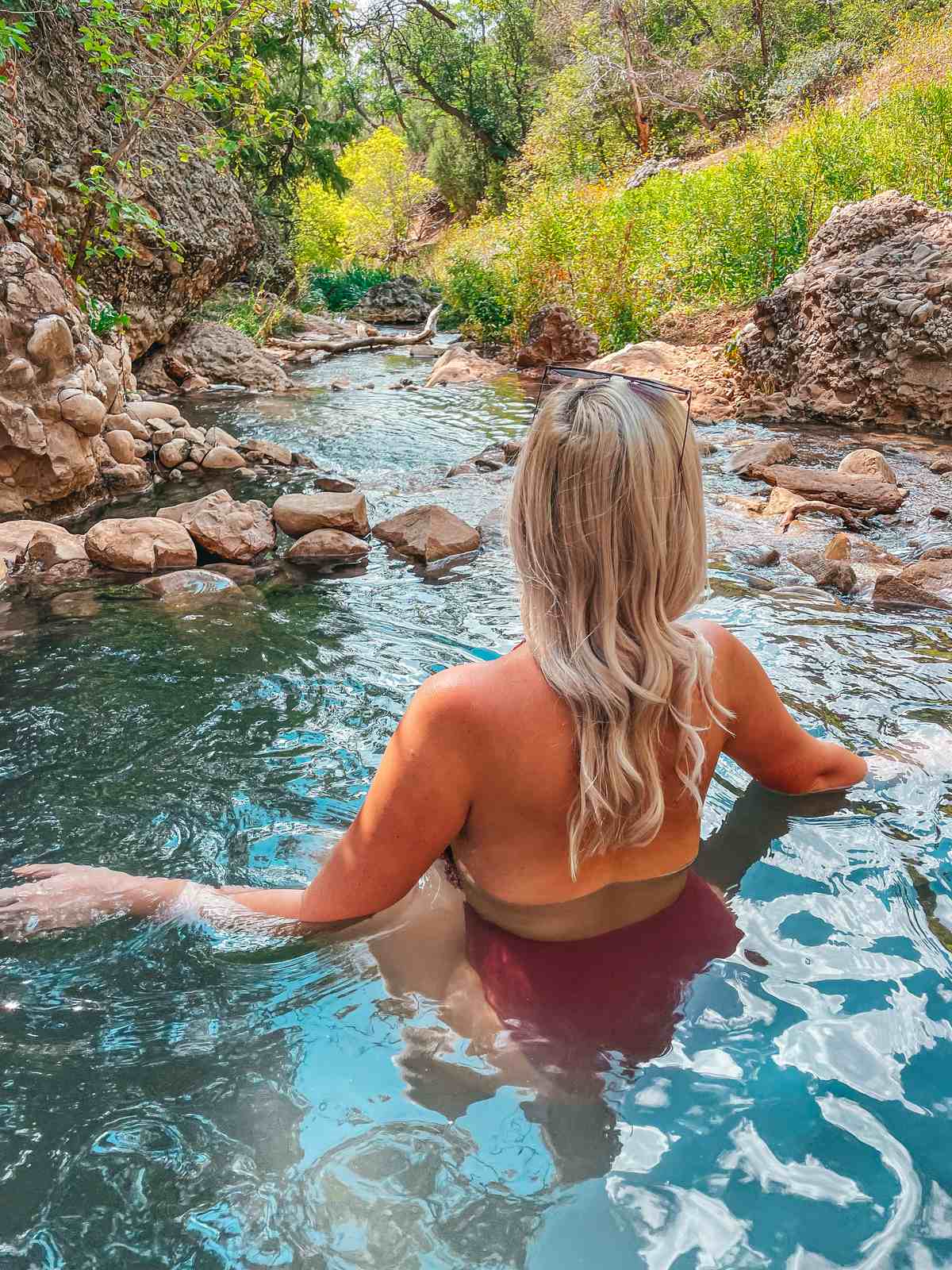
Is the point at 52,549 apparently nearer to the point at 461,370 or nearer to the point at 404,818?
the point at 404,818

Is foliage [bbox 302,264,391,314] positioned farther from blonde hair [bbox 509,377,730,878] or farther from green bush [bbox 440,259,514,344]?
blonde hair [bbox 509,377,730,878]

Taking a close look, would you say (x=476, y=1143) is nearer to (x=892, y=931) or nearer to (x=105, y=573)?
(x=892, y=931)

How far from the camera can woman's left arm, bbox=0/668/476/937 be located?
1452 millimetres

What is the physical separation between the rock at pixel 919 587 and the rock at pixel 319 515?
10.8 ft

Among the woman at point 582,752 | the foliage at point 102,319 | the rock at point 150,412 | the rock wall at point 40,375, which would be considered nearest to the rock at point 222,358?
the rock at point 150,412

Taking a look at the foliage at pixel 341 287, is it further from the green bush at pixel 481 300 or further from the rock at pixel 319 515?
the rock at pixel 319 515

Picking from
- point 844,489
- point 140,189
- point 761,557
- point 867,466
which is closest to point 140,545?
point 761,557

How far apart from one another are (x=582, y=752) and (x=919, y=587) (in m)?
3.79

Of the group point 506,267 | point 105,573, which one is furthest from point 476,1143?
point 506,267

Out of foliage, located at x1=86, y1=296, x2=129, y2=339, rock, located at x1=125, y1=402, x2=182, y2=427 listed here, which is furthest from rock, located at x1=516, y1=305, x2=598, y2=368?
foliage, located at x1=86, y1=296, x2=129, y2=339

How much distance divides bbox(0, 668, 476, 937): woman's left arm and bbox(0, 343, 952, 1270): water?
0.90ft

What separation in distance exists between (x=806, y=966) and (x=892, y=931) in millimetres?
295

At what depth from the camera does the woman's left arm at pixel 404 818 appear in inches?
57.2

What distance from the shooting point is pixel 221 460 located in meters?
7.80
